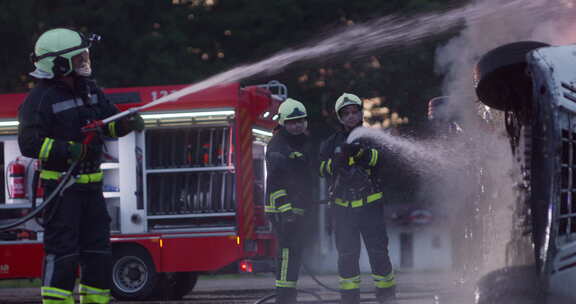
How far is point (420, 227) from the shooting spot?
18.4m

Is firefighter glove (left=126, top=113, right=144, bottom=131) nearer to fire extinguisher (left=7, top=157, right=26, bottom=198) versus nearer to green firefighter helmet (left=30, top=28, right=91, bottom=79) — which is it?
green firefighter helmet (left=30, top=28, right=91, bottom=79)

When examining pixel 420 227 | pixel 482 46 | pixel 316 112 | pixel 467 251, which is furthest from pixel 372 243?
pixel 316 112

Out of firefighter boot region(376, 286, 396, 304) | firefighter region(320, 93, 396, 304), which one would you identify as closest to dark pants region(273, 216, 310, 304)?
firefighter region(320, 93, 396, 304)

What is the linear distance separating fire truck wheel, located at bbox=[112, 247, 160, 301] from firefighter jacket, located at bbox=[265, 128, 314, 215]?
2.95 meters

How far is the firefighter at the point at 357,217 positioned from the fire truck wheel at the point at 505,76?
7.57 feet

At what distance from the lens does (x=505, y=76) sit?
5.28 metres

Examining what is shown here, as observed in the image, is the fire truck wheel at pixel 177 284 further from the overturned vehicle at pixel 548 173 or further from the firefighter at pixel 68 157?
the overturned vehicle at pixel 548 173

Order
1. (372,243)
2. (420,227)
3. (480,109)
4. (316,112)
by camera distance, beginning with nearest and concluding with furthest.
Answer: (480,109) → (372,243) → (420,227) → (316,112)

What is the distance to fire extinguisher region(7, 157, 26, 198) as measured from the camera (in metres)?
11.1

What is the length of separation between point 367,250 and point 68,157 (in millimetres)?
2982

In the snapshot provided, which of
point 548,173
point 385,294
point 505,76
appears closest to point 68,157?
point 505,76

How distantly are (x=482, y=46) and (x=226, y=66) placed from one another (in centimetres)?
915

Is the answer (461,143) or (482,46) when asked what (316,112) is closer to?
(482,46)

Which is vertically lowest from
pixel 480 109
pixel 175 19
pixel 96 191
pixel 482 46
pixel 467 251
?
pixel 467 251
